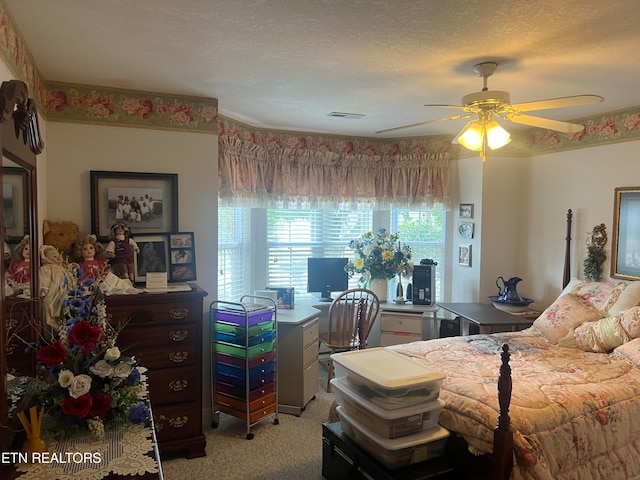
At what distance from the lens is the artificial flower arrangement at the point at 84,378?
1.45 meters

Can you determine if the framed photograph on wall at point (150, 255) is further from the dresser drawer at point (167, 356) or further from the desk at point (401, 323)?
the desk at point (401, 323)

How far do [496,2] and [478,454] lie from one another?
1957 mm

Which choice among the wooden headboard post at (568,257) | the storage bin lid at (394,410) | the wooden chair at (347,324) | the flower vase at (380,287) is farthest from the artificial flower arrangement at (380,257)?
the storage bin lid at (394,410)

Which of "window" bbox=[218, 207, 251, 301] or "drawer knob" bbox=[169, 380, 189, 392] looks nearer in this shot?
"drawer knob" bbox=[169, 380, 189, 392]

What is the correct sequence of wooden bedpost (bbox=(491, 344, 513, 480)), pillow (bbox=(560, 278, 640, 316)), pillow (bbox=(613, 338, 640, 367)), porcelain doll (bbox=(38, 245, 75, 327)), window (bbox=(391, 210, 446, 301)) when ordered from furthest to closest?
window (bbox=(391, 210, 446, 301)) → pillow (bbox=(560, 278, 640, 316)) → pillow (bbox=(613, 338, 640, 367)) → porcelain doll (bbox=(38, 245, 75, 327)) → wooden bedpost (bbox=(491, 344, 513, 480))

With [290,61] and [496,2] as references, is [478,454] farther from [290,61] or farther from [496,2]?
[290,61]

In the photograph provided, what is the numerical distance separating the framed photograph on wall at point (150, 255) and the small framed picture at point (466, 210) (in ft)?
9.42

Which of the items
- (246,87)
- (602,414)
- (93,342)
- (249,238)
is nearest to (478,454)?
(602,414)

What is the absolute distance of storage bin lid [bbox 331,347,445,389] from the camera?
2133mm

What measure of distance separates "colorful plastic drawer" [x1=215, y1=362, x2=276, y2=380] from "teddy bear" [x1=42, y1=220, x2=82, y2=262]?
1234 mm

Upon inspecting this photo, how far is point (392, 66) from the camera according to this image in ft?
8.52

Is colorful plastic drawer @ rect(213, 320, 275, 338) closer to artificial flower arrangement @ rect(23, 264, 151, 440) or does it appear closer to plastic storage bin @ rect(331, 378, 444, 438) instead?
plastic storage bin @ rect(331, 378, 444, 438)

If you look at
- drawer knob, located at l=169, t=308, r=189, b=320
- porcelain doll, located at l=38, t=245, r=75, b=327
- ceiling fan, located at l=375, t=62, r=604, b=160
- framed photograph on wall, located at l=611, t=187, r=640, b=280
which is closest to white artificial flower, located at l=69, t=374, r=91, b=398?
porcelain doll, located at l=38, t=245, r=75, b=327

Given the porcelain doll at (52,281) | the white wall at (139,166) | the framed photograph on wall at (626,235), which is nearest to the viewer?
the porcelain doll at (52,281)
